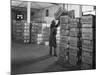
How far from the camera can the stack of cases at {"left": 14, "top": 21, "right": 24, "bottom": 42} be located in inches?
171

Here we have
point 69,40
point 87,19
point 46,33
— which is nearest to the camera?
point 46,33

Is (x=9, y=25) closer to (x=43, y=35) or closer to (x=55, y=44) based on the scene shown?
(x=43, y=35)

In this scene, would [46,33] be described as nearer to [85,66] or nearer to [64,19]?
[64,19]

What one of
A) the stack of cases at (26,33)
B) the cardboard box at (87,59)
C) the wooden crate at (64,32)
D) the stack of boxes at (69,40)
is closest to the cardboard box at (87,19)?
the stack of boxes at (69,40)

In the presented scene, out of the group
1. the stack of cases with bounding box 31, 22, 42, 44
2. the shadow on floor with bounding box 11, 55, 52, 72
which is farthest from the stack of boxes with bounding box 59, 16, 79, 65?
the stack of cases with bounding box 31, 22, 42, 44

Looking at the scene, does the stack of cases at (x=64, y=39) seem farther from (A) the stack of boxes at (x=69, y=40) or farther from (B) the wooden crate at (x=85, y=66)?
(B) the wooden crate at (x=85, y=66)

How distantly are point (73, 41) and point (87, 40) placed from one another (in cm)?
40

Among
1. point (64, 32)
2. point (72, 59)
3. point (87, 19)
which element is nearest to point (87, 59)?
point (72, 59)

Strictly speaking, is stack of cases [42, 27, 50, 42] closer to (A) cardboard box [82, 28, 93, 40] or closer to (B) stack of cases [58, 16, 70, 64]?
(B) stack of cases [58, 16, 70, 64]

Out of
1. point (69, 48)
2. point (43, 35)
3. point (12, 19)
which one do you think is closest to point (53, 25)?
point (43, 35)

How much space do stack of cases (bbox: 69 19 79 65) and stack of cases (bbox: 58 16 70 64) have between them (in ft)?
0.38

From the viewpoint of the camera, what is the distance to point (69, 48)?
490 cm

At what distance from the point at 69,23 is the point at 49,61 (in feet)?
3.75

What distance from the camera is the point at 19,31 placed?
443 centimetres
